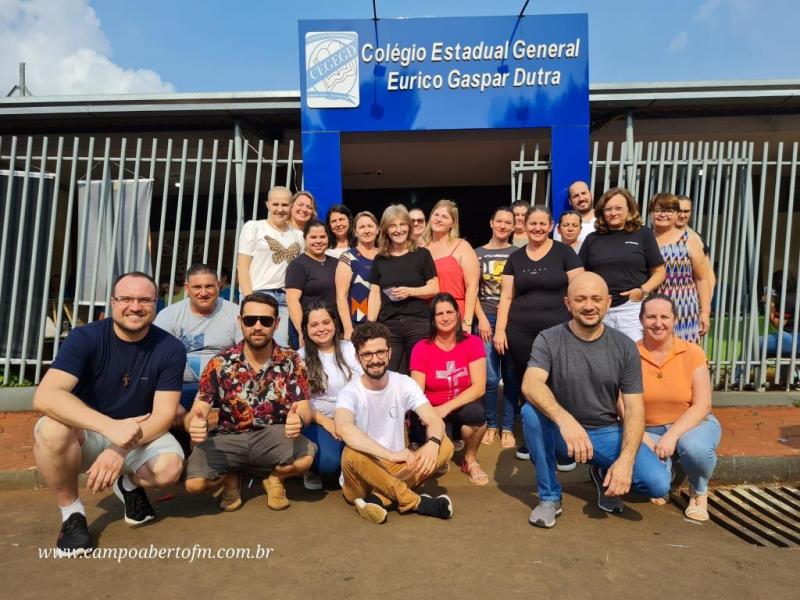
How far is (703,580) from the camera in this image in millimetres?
2756

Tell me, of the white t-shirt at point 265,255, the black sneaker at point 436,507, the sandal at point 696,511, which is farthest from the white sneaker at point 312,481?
the sandal at point 696,511

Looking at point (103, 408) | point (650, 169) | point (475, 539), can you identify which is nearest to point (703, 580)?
point (475, 539)

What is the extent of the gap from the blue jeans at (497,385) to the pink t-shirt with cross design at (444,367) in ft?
1.69

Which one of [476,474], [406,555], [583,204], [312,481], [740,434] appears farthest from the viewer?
[583,204]

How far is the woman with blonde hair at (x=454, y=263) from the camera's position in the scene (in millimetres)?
4711

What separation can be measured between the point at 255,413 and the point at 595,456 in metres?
2.08

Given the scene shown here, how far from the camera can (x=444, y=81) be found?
6.86 m

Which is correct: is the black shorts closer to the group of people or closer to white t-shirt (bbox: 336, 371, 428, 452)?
the group of people

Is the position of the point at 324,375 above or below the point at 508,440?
above

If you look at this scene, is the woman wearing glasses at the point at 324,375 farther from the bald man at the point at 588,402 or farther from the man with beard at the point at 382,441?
the bald man at the point at 588,402

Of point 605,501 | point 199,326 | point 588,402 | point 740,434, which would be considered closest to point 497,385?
point 588,402

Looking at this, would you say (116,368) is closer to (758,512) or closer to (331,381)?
(331,381)

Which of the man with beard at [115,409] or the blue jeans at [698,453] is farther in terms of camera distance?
the blue jeans at [698,453]

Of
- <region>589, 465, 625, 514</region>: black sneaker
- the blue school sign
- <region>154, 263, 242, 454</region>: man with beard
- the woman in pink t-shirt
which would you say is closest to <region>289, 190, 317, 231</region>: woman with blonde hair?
<region>154, 263, 242, 454</region>: man with beard
